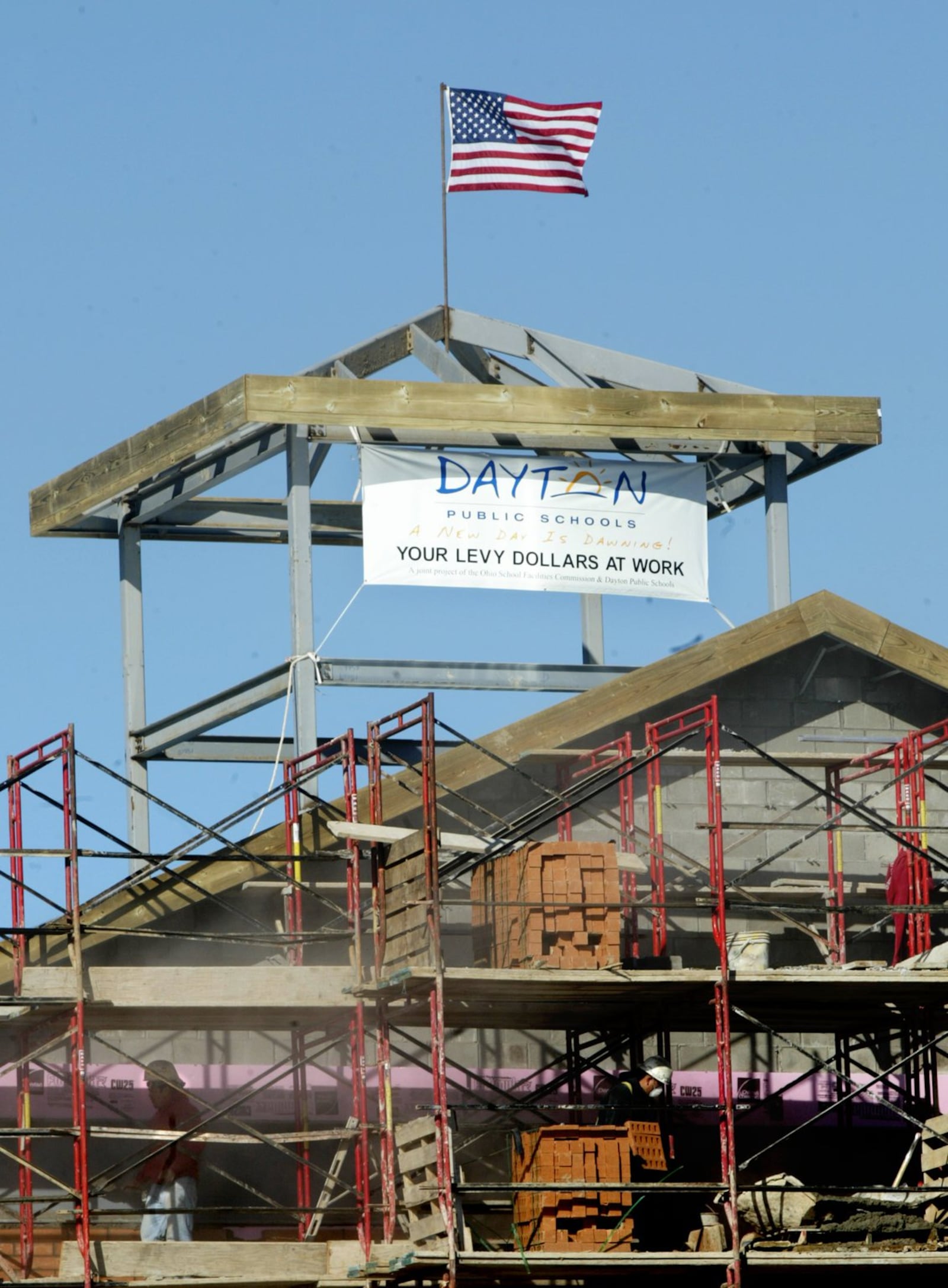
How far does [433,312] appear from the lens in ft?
94.6

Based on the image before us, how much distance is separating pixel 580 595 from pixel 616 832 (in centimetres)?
443

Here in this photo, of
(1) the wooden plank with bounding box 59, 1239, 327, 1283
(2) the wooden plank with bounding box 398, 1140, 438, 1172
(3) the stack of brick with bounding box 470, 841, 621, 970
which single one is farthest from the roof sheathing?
(2) the wooden plank with bounding box 398, 1140, 438, 1172

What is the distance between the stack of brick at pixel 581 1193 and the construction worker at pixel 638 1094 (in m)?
0.48

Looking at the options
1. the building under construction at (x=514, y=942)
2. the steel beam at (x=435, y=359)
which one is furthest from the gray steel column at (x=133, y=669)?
the steel beam at (x=435, y=359)

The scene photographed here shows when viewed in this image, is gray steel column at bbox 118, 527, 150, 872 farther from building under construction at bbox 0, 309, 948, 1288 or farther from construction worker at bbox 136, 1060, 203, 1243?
construction worker at bbox 136, 1060, 203, 1243

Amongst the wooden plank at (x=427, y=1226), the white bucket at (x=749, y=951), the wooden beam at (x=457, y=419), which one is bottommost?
the wooden plank at (x=427, y=1226)

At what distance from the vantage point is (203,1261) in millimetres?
22156

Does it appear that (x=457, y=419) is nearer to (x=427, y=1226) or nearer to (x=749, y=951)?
(x=749, y=951)

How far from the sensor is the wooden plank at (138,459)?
2605 cm

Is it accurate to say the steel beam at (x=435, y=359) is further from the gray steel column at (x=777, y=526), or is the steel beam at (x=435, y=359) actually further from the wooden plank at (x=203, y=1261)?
the wooden plank at (x=203, y=1261)

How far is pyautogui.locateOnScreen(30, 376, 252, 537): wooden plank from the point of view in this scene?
2605 centimetres

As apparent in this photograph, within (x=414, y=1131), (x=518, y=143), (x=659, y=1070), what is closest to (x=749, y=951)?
(x=659, y=1070)

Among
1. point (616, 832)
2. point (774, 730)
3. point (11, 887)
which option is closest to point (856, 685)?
point (774, 730)

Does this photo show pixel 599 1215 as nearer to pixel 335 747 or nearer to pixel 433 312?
pixel 335 747
